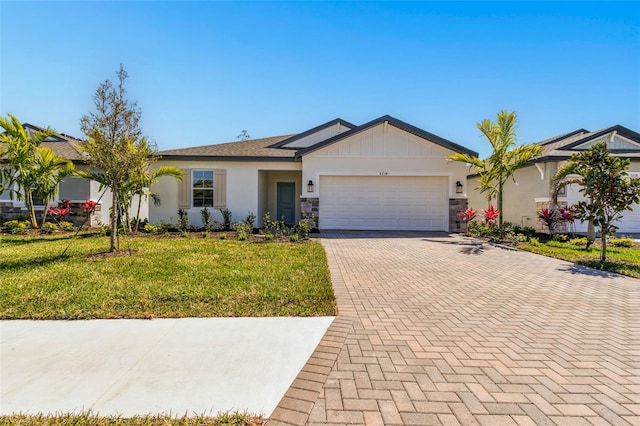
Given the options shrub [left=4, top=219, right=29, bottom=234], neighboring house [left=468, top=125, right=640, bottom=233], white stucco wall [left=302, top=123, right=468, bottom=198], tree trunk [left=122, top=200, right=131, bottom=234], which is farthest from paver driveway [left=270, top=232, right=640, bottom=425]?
shrub [left=4, top=219, right=29, bottom=234]

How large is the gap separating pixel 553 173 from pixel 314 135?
10606mm

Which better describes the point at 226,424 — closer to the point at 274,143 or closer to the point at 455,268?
the point at 455,268

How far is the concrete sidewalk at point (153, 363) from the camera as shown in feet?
8.10

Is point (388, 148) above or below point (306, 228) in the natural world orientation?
above

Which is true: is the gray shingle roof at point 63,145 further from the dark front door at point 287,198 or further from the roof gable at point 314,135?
the roof gable at point 314,135

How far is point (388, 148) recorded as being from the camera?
13.7 meters

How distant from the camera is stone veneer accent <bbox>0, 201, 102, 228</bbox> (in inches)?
528

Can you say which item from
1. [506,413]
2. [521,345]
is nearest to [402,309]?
[521,345]

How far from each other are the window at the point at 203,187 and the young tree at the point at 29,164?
4.40 metres

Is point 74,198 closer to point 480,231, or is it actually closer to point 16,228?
point 16,228

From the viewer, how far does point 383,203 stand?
13.9m

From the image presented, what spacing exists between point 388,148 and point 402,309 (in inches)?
400

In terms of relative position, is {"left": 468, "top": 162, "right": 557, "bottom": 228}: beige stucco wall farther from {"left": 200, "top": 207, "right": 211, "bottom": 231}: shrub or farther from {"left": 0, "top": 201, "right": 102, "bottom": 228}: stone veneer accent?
{"left": 0, "top": 201, "right": 102, "bottom": 228}: stone veneer accent

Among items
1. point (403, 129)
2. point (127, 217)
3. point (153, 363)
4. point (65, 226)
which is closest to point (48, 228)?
point (65, 226)
